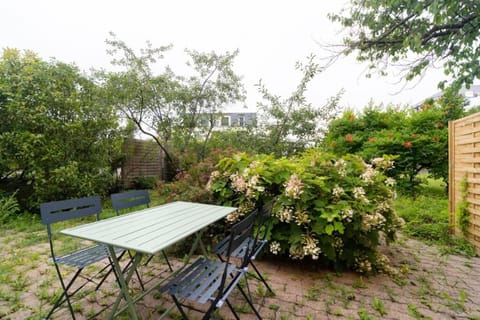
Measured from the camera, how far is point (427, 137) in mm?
5246

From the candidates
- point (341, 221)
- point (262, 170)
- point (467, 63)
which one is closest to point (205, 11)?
point (262, 170)

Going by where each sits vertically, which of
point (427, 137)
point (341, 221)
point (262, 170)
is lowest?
point (341, 221)

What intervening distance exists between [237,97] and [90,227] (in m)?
5.85

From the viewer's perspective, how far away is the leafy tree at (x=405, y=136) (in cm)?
530

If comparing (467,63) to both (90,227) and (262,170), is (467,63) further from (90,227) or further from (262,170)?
(90,227)

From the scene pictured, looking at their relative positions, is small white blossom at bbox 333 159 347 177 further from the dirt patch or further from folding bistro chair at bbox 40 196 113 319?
folding bistro chair at bbox 40 196 113 319

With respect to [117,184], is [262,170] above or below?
above

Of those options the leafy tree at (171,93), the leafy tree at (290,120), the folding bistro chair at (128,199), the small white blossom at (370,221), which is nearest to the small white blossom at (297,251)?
the small white blossom at (370,221)

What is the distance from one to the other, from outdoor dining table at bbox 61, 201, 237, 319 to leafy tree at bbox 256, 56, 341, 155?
4.09 m

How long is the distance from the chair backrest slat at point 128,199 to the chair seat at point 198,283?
1.06 meters

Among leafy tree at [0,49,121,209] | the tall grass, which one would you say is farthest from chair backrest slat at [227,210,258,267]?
leafy tree at [0,49,121,209]

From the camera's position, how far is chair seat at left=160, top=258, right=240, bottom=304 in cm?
127

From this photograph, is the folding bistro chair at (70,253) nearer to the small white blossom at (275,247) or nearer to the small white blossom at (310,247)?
the small white blossom at (275,247)

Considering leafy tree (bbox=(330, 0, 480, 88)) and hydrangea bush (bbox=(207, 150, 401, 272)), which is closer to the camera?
hydrangea bush (bbox=(207, 150, 401, 272))
